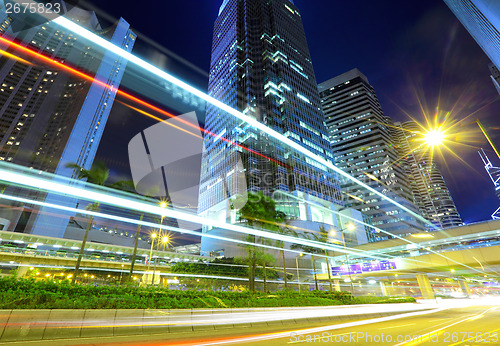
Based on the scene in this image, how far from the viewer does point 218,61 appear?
12688cm

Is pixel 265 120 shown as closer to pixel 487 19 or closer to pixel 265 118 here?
pixel 265 118

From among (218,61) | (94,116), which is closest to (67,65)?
(94,116)

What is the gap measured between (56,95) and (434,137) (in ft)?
471

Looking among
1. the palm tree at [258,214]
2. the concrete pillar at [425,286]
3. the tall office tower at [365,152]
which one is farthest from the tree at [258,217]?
the tall office tower at [365,152]

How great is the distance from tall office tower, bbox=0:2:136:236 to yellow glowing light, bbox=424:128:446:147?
4117 inches

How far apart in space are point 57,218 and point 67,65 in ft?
278

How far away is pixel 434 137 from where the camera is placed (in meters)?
9.78

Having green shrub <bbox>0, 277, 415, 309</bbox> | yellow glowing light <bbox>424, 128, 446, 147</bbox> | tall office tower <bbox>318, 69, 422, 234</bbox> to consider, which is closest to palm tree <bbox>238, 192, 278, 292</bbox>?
green shrub <bbox>0, 277, 415, 309</bbox>

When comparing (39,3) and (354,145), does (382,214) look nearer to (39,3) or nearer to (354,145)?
(354,145)

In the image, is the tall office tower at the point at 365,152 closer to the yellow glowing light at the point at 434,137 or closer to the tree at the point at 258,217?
the tree at the point at 258,217

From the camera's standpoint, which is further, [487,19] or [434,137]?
[487,19]

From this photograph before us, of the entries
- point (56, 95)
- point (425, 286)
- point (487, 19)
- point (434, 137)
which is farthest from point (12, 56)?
point (425, 286)

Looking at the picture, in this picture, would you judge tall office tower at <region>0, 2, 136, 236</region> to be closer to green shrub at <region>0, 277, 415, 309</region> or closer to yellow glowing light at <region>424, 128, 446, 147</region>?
green shrub at <region>0, 277, 415, 309</region>

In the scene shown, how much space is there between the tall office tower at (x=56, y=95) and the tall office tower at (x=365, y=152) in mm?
134690
